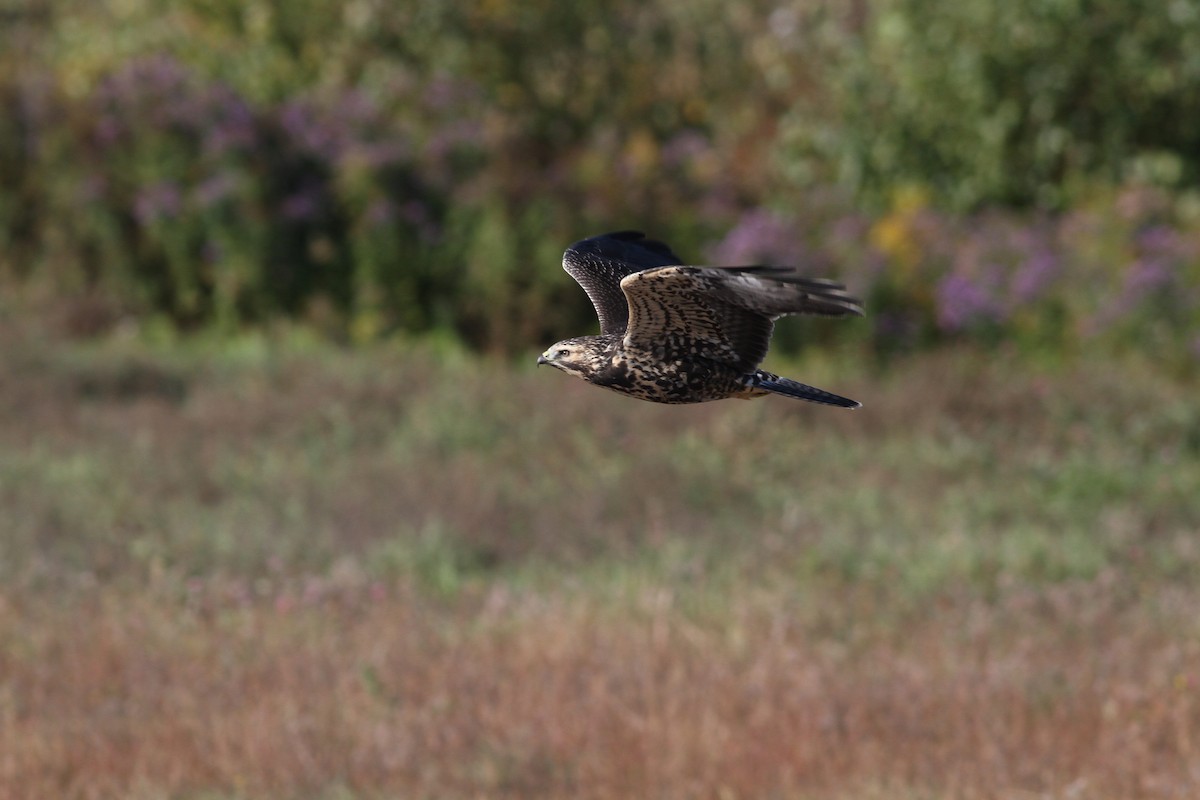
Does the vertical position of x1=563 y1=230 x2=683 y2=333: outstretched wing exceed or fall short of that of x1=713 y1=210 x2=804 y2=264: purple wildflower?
it exceeds it

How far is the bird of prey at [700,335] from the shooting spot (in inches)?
125

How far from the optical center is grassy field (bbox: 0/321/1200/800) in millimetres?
5570

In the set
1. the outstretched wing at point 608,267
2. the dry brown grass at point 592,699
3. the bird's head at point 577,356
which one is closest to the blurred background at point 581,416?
the dry brown grass at point 592,699

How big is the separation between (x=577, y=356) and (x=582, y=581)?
4.27m

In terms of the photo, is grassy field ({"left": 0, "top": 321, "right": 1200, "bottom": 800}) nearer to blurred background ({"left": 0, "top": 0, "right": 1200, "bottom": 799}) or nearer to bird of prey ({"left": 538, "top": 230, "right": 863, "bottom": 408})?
blurred background ({"left": 0, "top": 0, "right": 1200, "bottom": 799})

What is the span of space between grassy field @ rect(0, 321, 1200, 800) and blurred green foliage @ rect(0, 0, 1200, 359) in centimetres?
77

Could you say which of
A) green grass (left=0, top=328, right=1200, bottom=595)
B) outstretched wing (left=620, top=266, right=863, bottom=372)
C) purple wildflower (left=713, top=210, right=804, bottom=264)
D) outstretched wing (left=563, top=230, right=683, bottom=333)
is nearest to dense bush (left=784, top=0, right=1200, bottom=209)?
purple wildflower (left=713, top=210, right=804, bottom=264)

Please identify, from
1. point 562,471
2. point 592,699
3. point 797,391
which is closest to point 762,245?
point 562,471

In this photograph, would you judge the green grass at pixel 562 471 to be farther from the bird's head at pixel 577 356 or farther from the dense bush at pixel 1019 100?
the bird's head at pixel 577 356

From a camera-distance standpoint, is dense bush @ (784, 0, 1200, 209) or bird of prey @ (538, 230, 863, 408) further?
dense bush @ (784, 0, 1200, 209)

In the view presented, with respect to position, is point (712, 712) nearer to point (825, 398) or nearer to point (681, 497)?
point (825, 398)

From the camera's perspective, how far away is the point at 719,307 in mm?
3391

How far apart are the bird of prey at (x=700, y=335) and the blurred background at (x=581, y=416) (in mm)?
2053

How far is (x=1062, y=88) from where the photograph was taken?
1388cm
